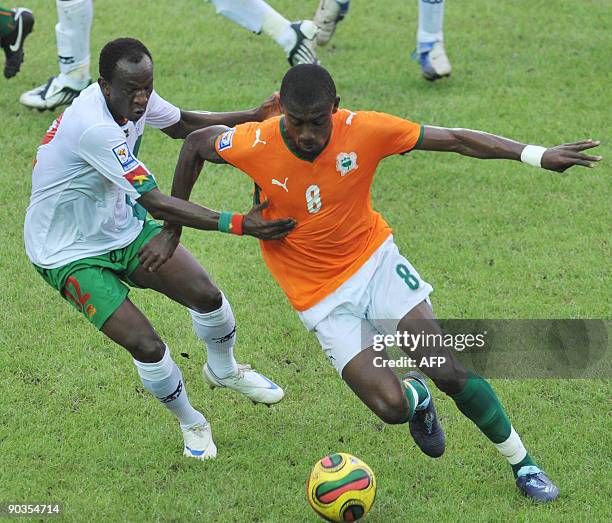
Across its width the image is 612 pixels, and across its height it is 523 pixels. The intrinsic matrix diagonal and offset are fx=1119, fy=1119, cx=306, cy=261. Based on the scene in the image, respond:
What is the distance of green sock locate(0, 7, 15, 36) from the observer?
11.8 meters

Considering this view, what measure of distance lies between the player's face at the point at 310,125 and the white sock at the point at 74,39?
19.5 feet

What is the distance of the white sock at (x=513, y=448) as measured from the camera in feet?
21.9

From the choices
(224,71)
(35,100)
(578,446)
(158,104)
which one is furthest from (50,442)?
(224,71)

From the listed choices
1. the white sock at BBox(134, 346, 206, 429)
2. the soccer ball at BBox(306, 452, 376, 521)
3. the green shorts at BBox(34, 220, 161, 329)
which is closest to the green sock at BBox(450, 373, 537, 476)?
the soccer ball at BBox(306, 452, 376, 521)

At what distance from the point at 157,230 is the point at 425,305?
6.04 feet

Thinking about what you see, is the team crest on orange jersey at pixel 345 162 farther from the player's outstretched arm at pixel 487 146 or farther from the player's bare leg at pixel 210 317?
the player's bare leg at pixel 210 317

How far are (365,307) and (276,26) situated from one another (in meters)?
6.04

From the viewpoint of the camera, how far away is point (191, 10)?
1442 centimetres

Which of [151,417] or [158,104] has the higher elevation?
[158,104]

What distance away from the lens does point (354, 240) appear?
6.77m

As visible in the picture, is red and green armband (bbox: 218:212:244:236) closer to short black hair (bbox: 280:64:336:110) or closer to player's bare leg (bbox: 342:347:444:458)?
short black hair (bbox: 280:64:336:110)

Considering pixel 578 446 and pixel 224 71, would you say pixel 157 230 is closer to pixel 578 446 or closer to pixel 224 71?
pixel 578 446

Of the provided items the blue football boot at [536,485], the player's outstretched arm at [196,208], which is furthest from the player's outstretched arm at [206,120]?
the blue football boot at [536,485]

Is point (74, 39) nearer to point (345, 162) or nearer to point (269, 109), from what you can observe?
point (269, 109)
